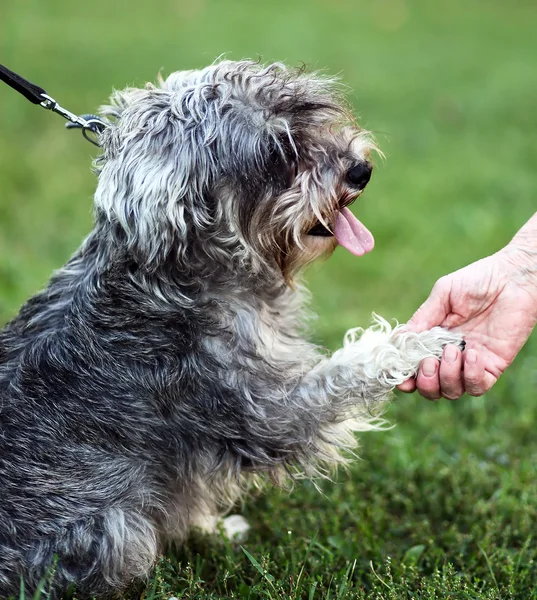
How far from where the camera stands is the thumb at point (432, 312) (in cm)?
363

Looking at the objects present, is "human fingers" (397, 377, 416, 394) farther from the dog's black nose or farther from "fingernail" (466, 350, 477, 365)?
the dog's black nose

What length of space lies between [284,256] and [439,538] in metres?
1.69

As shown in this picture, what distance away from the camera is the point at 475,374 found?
11.3 ft

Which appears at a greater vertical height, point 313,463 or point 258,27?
point 258,27

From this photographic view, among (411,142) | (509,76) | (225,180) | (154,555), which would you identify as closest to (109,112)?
(225,180)

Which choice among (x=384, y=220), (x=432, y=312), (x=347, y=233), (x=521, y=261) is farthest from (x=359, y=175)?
(x=384, y=220)

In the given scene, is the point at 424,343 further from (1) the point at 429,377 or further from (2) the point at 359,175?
(2) the point at 359,175

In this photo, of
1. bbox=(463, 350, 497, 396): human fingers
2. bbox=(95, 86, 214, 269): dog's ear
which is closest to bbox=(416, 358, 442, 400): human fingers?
bbox=(463, 350, 497, 396): human fingers

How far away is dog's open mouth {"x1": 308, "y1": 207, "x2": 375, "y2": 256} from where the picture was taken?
3605 mm

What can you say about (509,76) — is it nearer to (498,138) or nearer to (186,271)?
(498,138)

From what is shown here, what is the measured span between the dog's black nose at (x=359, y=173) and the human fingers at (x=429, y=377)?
0.85m

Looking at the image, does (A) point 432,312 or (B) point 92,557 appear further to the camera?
(A) point 432,312

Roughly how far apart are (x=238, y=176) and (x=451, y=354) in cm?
123

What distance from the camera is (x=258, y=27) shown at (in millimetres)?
15820
